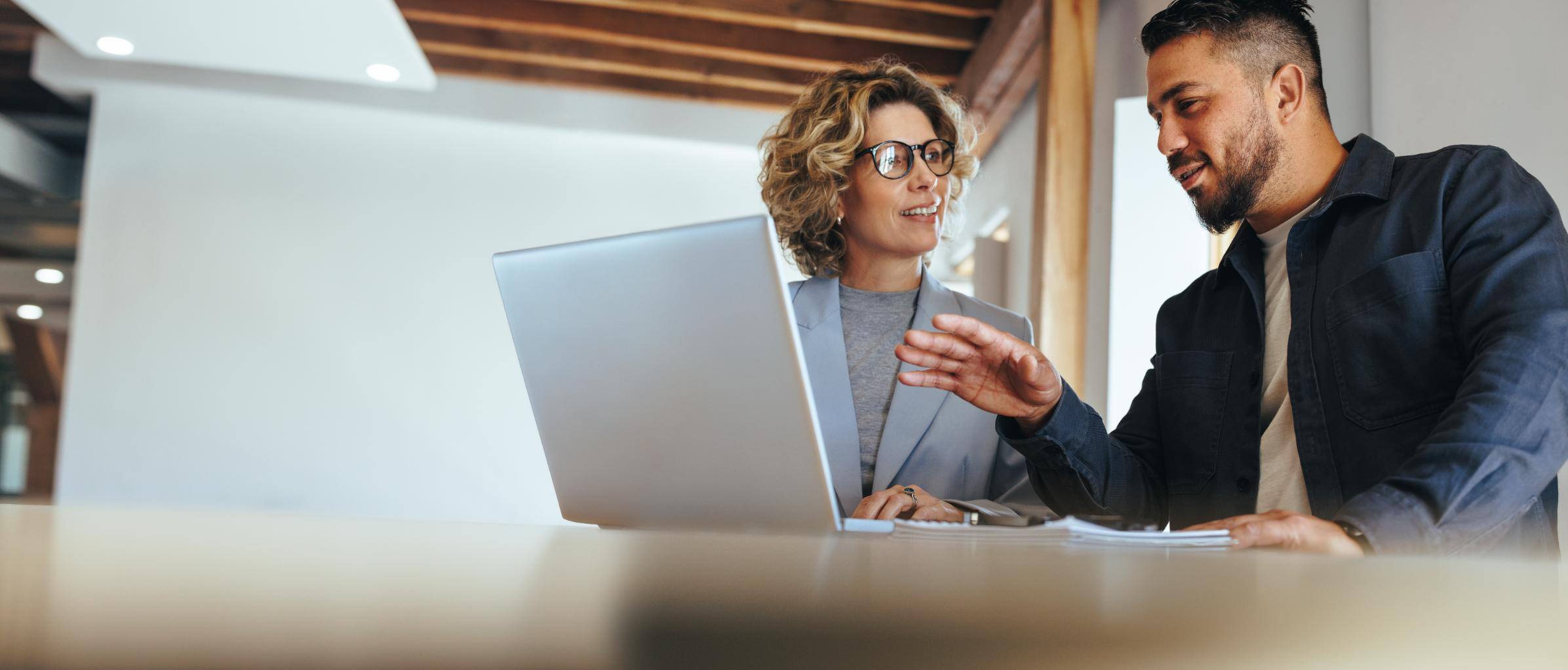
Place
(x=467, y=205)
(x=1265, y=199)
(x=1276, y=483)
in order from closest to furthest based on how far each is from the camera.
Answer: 1. (x=1276, y=483)
2. (x=1265, y=199)
3. (x=467, y=205)

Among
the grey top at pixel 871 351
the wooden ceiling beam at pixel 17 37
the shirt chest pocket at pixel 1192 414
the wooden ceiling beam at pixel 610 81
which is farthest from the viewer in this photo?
the wooden ceiling beam at pixel 610 81

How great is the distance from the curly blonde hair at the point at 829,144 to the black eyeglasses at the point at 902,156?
0.14 ft

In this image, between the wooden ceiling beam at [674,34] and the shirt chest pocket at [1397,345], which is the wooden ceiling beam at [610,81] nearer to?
the wooden ceiling beam at [674,34]

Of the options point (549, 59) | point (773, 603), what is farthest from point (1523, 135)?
point (549, 59)

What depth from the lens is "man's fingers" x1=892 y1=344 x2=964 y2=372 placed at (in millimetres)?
1308

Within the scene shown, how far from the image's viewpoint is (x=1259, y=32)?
1808mm

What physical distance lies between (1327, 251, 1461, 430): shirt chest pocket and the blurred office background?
3.44 m

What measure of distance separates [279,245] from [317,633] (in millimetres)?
6219

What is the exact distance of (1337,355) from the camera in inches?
58.0

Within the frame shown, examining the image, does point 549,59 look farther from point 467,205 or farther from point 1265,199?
point 1265,199

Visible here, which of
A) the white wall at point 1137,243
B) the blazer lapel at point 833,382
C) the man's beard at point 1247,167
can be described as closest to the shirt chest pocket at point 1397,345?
the man's beard at point 1247,167

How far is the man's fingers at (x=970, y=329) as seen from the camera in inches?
47.1

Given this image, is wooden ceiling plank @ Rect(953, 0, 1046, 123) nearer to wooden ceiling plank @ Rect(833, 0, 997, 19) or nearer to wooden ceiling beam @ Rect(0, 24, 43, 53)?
wooden ceiling plank @ Rect(833, 0, 997, 19)

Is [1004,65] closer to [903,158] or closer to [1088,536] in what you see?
[903,158]
